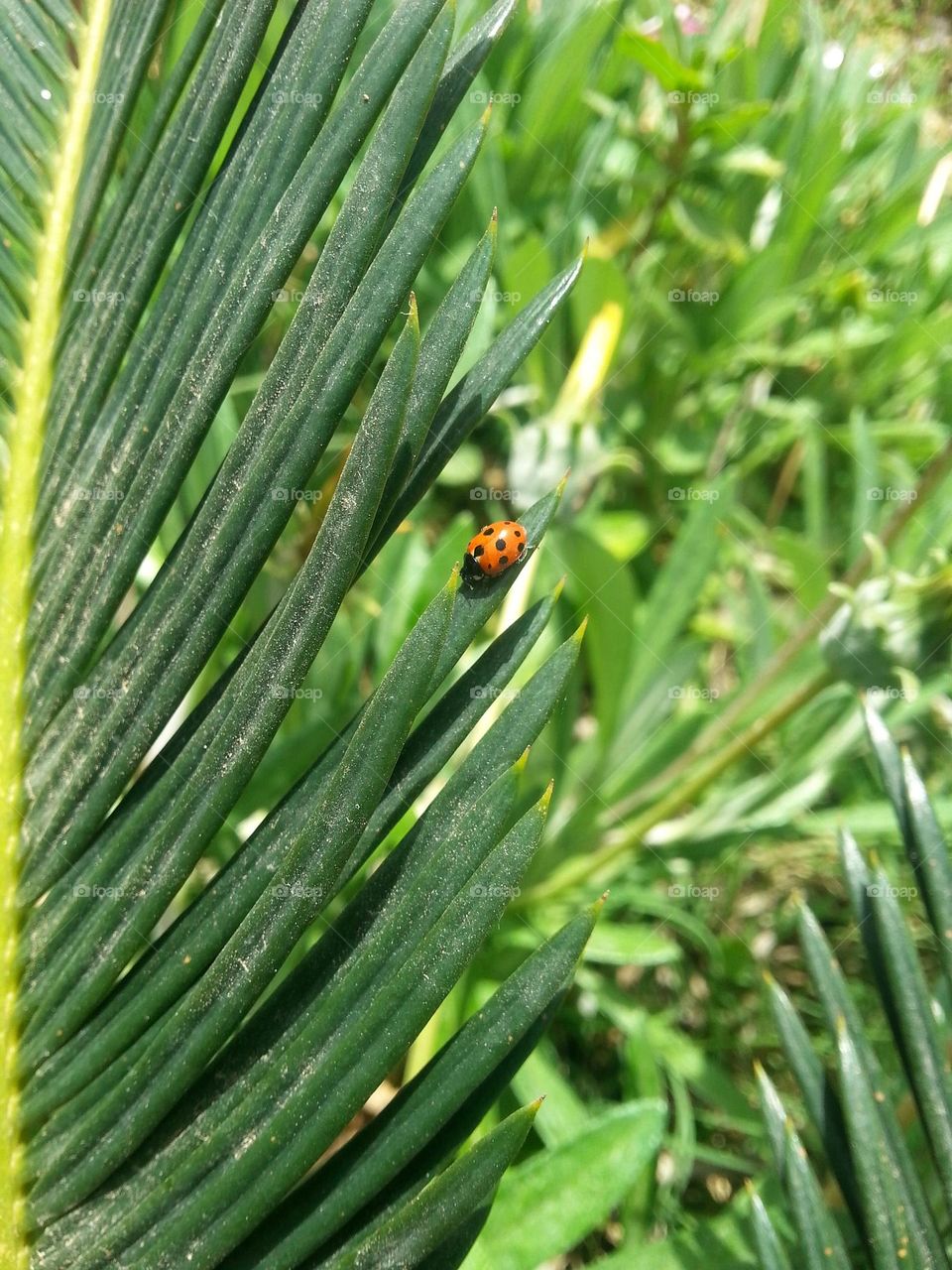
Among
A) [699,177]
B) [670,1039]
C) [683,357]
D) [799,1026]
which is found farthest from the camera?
[683,357]

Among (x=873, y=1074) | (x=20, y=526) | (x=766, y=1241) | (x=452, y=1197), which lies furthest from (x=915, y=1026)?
(x=20, y=526)

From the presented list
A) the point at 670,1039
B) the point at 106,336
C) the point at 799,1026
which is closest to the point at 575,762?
the point at 670,1039

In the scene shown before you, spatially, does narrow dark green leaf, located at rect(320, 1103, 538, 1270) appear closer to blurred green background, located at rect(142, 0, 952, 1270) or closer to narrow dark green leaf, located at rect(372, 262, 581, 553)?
narrow dark green leaf, located at rect(372, 262, 581, 553)

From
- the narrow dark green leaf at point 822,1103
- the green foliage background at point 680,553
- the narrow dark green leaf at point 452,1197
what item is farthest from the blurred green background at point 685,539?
the narrow dark green leaf at point 452,1197

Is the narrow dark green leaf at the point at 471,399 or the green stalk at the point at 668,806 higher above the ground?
the narrow dark green leaf at the point at 471,399

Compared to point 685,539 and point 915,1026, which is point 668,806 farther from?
point 915,1026

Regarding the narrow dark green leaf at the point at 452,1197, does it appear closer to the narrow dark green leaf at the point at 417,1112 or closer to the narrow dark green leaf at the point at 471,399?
the narrow dark green leaf at the point at 417,1112

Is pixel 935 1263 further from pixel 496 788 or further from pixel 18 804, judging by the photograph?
pixel 18 804
